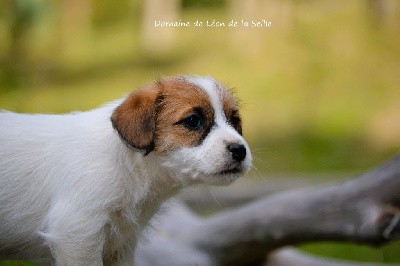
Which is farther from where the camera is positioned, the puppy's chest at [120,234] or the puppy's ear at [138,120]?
the puppy's chest at [120,234]

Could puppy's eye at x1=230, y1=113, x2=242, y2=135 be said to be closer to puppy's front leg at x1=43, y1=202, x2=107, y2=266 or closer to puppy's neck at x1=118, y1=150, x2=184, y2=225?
puppy's neck at x1=118, y1=150, x2=184, y2=225

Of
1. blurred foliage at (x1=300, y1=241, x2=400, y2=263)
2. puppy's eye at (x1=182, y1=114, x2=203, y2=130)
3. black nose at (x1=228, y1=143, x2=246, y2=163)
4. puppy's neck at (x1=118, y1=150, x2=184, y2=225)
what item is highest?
puppy's eye at (x1=182, y1=114, x2=203, y2=130)

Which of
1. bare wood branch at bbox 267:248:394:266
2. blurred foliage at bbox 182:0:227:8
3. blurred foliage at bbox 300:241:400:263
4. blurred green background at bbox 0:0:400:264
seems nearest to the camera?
bare wood branch at bbox 267:248:394:266

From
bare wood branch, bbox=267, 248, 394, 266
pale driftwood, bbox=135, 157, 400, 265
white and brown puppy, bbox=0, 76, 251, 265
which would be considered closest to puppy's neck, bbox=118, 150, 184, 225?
white and brown puppy, bbox=0, 76, 251, 265

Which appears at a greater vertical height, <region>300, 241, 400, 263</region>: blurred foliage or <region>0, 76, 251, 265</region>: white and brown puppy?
<region>0, 76, 251, 265</region>: white and brown puppy

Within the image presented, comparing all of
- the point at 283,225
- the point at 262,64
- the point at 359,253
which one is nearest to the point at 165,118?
the point at 283,225

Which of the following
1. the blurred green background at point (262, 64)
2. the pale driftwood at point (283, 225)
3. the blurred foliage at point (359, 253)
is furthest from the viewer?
the blurred green background at point (262, 64)

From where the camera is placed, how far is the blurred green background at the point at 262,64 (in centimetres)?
656

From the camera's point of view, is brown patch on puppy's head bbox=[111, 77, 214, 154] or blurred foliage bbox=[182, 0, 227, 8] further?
blurred foliage bbox=[182, 0, 227, 8]

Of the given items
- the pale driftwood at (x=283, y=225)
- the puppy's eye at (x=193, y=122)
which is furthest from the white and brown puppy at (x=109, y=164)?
the pale driftwood at (x=283, y=225)

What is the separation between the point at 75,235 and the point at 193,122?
2.29 feet

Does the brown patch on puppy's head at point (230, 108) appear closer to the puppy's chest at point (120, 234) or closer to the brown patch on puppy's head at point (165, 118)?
the brown patch on puppy's head at point (165, 118)

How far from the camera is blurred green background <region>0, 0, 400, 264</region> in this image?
258 inches

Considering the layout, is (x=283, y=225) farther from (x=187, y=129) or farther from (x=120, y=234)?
(x=187, y=129)
